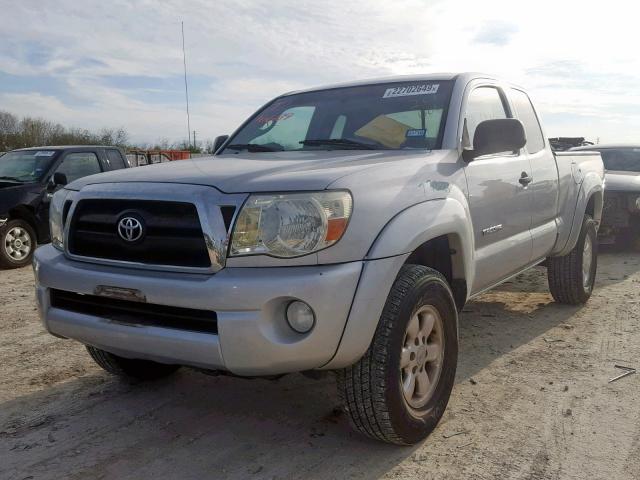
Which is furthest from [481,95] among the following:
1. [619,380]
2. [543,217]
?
[619,380]

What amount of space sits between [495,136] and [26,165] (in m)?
7.34

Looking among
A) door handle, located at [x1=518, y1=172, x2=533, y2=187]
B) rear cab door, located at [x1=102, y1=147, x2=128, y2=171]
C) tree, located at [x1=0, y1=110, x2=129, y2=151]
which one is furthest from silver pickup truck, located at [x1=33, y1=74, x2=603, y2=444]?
tree, located at [x1=0, y1=110, x2=129, y2=151]

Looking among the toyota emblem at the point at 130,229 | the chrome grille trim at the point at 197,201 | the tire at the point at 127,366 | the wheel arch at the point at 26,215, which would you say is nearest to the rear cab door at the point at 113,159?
the wheel arch at the point at 26,215

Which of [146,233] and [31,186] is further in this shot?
[31,186]

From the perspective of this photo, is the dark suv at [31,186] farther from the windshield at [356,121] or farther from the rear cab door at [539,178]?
the rear cab door at [539,178]

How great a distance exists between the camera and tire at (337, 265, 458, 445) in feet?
8.72

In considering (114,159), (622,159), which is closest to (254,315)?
(114,159)

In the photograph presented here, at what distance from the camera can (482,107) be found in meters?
4.07

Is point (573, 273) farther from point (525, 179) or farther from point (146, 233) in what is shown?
point (146, 233)

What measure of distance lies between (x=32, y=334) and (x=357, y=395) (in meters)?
3.33

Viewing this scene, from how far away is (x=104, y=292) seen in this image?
107 inches

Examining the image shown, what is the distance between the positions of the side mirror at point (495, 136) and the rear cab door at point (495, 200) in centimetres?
8

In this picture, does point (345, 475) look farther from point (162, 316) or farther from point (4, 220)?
point (4, 220)

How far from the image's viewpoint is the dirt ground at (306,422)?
2.77 meters
